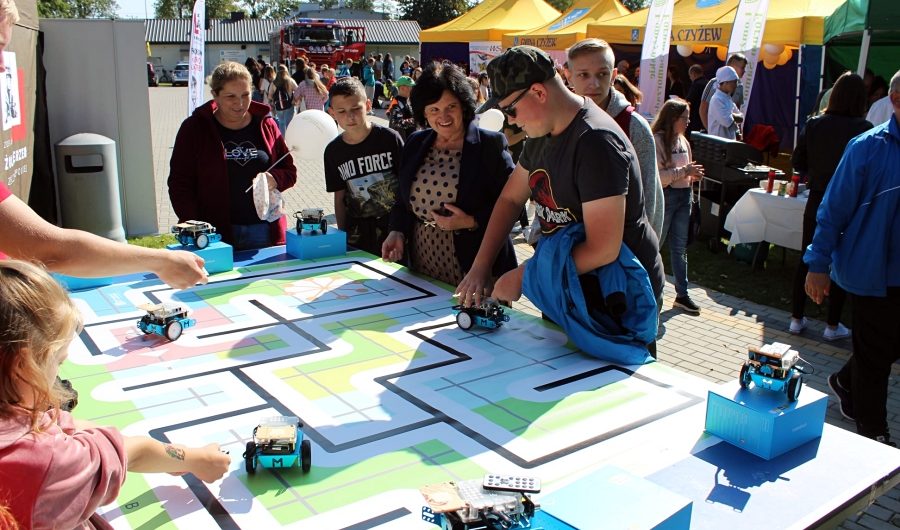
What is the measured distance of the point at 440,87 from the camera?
300 cm

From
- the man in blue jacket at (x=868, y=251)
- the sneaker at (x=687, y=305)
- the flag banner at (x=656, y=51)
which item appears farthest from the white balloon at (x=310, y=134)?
the flag banner at (x=656, y=51)

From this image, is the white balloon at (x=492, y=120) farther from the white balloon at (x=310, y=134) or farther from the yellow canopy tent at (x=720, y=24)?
the yellow canopy tent at (x=720, y=24)

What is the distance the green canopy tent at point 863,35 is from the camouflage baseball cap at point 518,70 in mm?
5947

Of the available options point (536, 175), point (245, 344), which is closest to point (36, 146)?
point (245, 344)

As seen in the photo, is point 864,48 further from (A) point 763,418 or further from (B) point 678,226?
(A) point 763,418

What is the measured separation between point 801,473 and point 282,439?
3.62 feet

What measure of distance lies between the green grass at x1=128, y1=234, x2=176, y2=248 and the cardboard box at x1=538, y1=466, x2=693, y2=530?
591cm

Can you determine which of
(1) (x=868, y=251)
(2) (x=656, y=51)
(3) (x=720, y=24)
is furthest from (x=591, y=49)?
(3) (x=720, y=24)

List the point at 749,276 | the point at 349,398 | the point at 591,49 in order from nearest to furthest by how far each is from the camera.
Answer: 1. the point at 349,398
2. the point at 591,49
3. the point at 749,276

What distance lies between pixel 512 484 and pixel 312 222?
7.73 feet

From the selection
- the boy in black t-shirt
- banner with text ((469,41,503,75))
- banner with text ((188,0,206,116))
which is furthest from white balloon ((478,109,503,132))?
banner with text ((469,41,503,75))

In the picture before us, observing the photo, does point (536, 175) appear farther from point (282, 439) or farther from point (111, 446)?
point (111, 446)

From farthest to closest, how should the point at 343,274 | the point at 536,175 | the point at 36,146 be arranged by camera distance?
the point at 36,146
the point at 343,274
the point at 536,175

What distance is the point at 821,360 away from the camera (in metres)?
4.64
